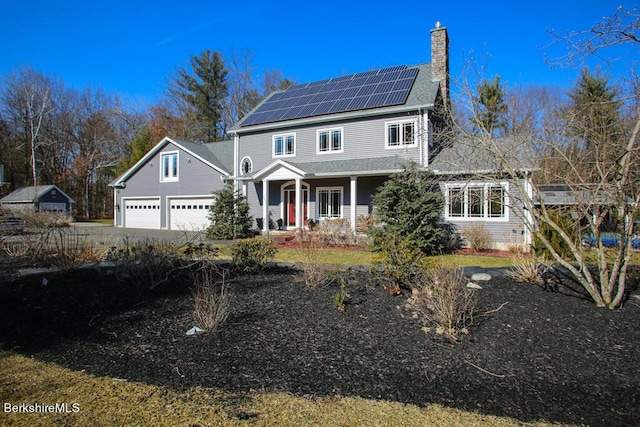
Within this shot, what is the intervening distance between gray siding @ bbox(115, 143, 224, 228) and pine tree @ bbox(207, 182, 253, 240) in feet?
12.5

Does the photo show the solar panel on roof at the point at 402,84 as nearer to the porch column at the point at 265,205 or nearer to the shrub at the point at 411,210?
the shrub at the point at 411,210

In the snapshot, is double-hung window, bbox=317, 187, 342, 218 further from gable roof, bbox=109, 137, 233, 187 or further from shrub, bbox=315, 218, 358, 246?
gable roof, bbox=109, 137, 233, 187

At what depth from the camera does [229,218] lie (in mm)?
16781

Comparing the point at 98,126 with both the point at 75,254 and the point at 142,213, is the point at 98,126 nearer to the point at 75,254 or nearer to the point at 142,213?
the point at 142,213

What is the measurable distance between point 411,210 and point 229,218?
344 inches

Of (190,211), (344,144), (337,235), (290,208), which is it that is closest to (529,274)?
(337,235)

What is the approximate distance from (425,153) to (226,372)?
12.8 m

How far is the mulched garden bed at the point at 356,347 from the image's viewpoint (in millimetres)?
3020

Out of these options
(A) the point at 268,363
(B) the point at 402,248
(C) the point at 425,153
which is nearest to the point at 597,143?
(B) the point at 402,248

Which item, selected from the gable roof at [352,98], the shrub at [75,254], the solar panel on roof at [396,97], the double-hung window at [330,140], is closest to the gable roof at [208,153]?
the gable roof at [352,98]

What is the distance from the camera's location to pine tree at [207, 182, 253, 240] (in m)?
16.5

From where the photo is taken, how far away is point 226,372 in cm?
330

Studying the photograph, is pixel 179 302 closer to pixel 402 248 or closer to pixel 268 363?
pixel 268 363

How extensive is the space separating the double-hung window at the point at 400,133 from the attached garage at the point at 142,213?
15.7m
